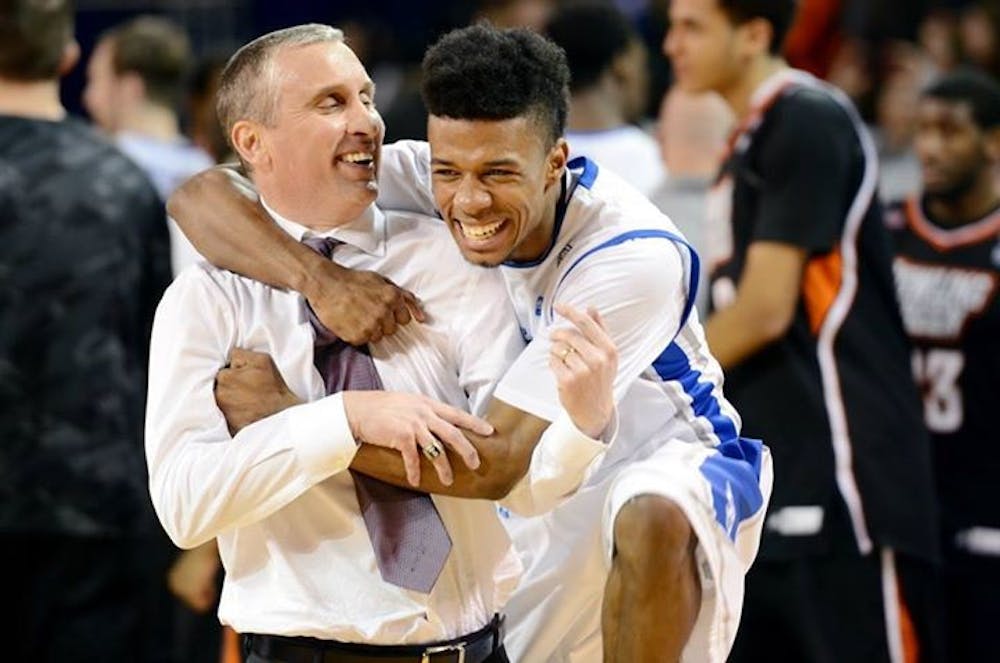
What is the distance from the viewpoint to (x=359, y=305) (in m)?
3.63

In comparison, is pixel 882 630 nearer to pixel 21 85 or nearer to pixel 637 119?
pixel 21 85

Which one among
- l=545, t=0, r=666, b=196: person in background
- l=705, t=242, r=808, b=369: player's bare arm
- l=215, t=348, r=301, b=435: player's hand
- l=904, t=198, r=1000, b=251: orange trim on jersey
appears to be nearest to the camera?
l=215, t=348, r=301, b=435: player's hand

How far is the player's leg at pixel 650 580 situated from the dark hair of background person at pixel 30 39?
2.30 m

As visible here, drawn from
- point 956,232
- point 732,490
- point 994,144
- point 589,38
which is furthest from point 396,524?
point 994,144

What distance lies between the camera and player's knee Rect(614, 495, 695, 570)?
376 centimetres

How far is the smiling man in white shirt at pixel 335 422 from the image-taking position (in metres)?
3.47

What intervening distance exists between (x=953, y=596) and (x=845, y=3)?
5751 millimetres

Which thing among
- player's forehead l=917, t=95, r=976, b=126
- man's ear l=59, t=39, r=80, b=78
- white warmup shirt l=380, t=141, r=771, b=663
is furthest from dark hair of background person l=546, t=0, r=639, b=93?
white warmup shirt l=380, t=141, r=771, b=663

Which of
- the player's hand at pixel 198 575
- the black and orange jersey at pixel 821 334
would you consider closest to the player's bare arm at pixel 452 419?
the black and orange jersey at pixel 821 334

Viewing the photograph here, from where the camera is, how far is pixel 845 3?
11898mm

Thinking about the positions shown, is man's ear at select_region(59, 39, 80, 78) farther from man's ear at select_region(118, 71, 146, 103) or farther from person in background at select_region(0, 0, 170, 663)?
man's ear at select_region(118, 71, 146, 103)

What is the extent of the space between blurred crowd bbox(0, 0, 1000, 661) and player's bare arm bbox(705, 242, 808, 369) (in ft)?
2.42

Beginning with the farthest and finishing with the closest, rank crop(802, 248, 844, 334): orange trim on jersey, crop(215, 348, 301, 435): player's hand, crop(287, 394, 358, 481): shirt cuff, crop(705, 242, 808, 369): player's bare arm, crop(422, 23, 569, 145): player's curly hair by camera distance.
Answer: crop(802, 248, 844, 334): orange trim on jersey, crop(705, 242, 808, 369): player's bare arm, crop(422, 23, 569, 145): player's curly hair, crop(215, 348, 301, 435): player's hand, crop(287, 394, 358, 481): shirt cuff

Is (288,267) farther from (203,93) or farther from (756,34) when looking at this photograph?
(203,93)
